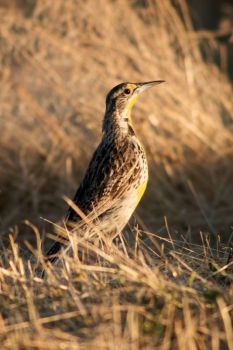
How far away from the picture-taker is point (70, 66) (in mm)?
8141

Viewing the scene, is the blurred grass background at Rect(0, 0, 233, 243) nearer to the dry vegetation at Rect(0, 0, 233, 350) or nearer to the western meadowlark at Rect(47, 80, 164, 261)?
the dry vegetation at Rect(0, 0, 233, 350)

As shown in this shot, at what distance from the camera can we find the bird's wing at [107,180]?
215 inches

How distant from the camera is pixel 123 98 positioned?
6.07 metres

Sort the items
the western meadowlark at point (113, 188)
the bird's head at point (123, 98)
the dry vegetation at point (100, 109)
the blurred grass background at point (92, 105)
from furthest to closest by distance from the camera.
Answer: the blurred grass background at point (92, 105), the dry vegetation at point (100, 109), the bird's head at point (123, 98), the western meadowlark at point (113, 188)

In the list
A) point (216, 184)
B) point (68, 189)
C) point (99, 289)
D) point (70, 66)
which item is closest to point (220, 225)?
point (216, 184)

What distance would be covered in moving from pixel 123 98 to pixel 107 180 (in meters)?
0.79

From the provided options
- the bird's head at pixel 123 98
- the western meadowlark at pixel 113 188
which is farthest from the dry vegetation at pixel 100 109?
the western meadowlark at pixel 113 188

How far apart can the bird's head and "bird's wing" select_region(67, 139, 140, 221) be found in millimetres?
446

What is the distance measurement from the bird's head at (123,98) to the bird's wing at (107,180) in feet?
1.46

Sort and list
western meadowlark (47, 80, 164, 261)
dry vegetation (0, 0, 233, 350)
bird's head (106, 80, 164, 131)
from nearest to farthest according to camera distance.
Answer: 1. western meadowlark (47, 80, 164, 261)
2. bird's head (106, 80, 164, 131)
3. dry vegetation (0, 0, 233, 350)

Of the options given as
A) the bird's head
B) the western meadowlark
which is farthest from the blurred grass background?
the western meadowlark

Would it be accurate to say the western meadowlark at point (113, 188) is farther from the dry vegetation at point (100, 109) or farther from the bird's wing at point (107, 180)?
the dry vegetation at point (100, 109)

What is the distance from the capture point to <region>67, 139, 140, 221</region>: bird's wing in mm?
5469

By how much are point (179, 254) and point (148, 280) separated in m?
0.83
